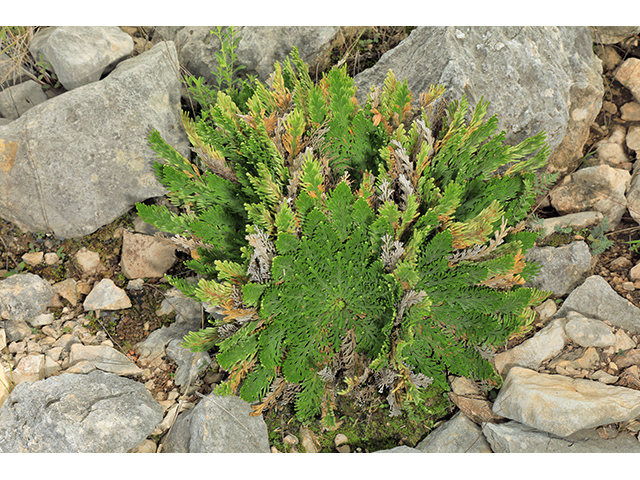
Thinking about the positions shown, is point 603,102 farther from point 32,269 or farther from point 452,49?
point 32,269

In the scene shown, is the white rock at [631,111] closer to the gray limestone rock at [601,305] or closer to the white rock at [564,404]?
the gray limestone rock at [601,305]

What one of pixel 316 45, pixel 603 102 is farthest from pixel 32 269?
pixel 603 102

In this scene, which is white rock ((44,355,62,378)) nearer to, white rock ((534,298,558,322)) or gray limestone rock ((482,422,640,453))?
gray limestone rock ((482,422,640,453))

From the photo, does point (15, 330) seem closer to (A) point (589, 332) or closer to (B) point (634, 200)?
(A) point (589, 332)

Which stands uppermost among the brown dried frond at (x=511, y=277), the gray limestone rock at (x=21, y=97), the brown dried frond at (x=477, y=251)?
the gray limestone rock at (x=21, y=97)

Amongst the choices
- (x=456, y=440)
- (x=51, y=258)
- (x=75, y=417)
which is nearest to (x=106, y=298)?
(x=51, y=258)

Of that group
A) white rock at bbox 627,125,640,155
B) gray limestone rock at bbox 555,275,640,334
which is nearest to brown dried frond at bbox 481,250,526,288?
gray limestone rock at bbox 555,275,640,334

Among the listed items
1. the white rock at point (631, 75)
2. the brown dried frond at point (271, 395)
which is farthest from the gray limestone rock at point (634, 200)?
the brown dried frond at point (271, 395)
